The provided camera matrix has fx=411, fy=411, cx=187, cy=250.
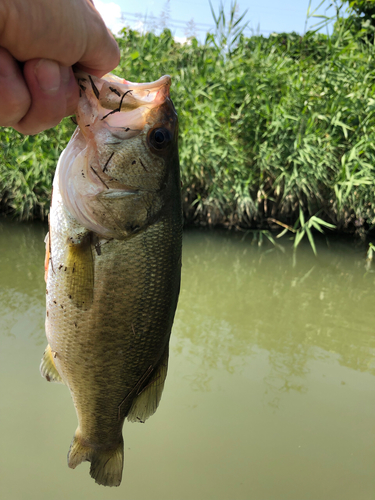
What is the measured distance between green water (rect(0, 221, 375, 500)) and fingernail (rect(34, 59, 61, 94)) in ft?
6.48

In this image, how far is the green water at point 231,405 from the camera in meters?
2.17

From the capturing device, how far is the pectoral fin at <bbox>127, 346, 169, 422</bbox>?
1.26m

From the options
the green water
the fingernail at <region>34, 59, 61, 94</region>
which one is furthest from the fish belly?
the green water

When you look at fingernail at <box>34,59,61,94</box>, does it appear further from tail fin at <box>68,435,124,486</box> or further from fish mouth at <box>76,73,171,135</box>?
tail fin at <box>68,435,124,486</box>

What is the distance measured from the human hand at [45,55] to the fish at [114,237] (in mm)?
56

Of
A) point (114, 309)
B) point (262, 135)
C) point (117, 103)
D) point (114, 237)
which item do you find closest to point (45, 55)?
point (117, 103)

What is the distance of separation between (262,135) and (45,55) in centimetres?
552

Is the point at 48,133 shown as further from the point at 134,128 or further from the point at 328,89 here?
the point at 134,128

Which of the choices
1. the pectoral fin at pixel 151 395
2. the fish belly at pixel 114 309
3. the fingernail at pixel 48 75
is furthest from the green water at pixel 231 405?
the fingernail at pixel 48 75

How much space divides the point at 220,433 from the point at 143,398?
1.40 m

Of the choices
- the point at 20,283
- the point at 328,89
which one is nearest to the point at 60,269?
the point at 20,283

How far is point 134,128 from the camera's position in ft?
3.77

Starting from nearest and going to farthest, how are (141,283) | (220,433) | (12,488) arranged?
(141,283) → (12,488) → (220,433)

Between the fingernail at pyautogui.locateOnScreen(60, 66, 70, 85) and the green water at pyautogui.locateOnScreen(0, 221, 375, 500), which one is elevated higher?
the fingernail at pyautogui.locateOnScreen(60, 66, 70, 85)
